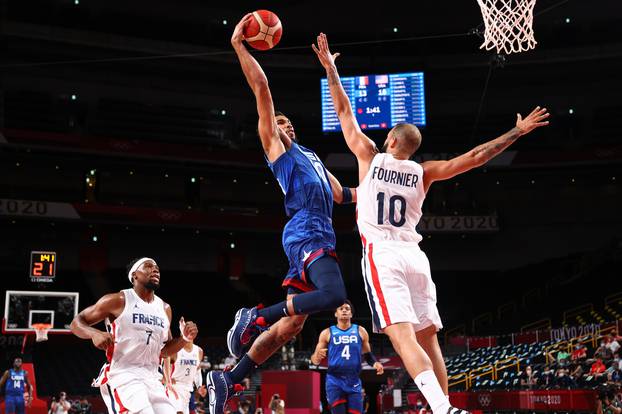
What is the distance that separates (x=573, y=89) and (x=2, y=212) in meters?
25.2

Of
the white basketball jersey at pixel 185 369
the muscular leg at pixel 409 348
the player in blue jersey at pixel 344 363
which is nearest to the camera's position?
the muscular leg at pixel 409 348

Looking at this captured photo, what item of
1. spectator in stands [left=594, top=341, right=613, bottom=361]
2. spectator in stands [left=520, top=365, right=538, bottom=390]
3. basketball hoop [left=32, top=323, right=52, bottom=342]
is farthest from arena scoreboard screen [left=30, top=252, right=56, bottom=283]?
spectator in stands [left=594, top=341, right=613, bottom=361]

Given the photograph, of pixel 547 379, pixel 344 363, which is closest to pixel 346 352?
pixel 344 363

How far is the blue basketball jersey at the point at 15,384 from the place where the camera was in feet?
60.9

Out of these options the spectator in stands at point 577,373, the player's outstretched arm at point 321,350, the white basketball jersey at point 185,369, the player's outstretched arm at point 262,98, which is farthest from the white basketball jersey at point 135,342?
the spectator in stands at point 577,373

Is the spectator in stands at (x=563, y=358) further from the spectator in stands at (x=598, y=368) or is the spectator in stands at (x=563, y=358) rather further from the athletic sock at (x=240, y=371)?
the athletic sock at (x=240, y=371)

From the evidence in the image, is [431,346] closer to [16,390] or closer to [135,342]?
[135,342]

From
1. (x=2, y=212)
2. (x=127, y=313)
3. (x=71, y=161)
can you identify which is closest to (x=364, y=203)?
(x=127, y=313)

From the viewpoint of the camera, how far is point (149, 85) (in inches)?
1378

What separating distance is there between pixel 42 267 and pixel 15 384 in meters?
4.16

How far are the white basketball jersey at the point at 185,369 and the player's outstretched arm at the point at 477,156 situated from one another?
852cm

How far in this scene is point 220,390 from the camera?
21.0ft

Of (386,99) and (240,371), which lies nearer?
(240,371)

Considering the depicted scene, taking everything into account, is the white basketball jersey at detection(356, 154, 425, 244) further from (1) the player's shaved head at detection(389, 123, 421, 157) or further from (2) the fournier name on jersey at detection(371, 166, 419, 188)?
(1) the player's shaved head at detection(389, 123, 421, 157)
